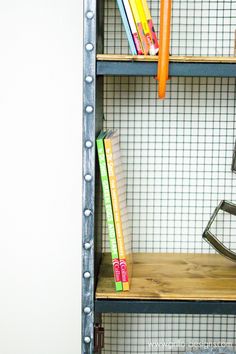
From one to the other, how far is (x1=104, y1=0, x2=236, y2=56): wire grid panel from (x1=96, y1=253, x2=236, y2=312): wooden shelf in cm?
62

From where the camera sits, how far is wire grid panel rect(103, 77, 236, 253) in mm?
1855

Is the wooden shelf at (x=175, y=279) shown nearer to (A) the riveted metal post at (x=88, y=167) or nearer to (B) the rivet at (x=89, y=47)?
(A) the riveted metal post at (x=88, y=167)

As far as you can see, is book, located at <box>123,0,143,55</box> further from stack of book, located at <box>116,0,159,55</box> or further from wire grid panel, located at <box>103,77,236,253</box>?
wire grid panel, located at <box>103,77,236,253</box>

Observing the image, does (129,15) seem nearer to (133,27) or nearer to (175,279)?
(133,27)

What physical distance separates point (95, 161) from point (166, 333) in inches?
30.7

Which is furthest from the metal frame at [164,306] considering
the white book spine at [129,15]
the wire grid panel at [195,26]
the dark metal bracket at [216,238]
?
the wire grid panel at [195,26]

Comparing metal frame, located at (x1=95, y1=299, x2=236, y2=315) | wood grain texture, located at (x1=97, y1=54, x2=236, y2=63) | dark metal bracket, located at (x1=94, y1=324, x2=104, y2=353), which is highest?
wood grain texture, located at (x1=97, y1=54, x2=236, y2=63)

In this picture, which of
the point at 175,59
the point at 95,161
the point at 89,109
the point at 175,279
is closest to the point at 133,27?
the point at 175,59

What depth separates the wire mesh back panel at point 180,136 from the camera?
1.82 meters

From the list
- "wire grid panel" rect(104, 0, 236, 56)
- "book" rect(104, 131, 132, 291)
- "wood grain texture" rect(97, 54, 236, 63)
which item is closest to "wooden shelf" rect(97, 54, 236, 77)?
"wood grain texture" rect(97, 54, 236, 63)
